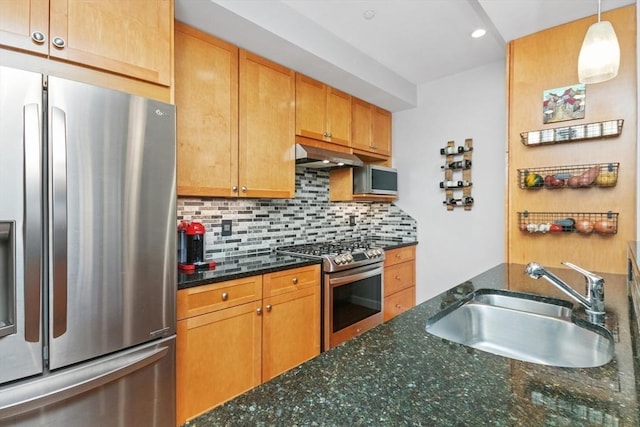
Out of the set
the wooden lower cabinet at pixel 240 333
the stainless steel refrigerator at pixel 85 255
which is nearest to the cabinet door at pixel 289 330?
the wooden lower cabinet at pixel 240 333

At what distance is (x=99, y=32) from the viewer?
4.64ft

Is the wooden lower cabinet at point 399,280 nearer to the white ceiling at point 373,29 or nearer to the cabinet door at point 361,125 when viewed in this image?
the cabinet door at point 361,125

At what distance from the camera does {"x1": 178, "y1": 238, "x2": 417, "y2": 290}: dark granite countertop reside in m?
1.73

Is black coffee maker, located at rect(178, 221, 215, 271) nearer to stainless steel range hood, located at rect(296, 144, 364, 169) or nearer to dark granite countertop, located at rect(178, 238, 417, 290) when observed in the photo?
dark granite countertop, located at rect(178, 238, 417, 290)

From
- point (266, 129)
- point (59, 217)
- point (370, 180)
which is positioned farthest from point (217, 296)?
point (370, 180)

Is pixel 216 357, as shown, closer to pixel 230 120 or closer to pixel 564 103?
pixel 230 120

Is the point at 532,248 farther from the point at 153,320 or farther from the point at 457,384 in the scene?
the point at 153,320

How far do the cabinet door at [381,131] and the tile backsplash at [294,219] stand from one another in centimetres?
63

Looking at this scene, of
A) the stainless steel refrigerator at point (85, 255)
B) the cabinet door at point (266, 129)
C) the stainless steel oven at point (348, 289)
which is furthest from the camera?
the stainless steel oven at point (348, 289)

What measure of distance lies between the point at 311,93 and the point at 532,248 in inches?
81.7

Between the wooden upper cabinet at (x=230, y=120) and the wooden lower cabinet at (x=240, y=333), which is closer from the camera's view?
the wooden lower cabinet at (x=240, y=333)

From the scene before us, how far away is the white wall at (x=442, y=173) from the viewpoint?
2955mm

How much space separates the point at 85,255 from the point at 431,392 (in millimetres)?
1281

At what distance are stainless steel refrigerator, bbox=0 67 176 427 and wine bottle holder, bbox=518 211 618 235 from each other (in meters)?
2.28
